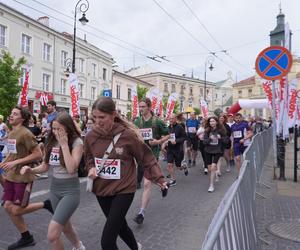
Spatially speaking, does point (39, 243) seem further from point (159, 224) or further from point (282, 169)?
point (282, 169)

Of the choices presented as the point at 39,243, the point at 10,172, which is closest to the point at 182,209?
the point at 39,243

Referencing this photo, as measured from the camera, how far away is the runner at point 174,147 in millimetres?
8031

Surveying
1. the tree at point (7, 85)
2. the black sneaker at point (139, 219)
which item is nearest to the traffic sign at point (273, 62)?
the black sneaker at point (139, 219)

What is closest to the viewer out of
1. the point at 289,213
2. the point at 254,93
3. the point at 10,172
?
the point at 10,172

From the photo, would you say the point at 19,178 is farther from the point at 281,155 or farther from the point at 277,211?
the point at 281,155

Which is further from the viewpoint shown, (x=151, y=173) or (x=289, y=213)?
(x=289, y=213)

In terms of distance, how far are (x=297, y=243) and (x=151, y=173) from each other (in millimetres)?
2391

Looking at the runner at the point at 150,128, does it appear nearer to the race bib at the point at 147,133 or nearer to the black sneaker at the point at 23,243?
A: the race bib at the point at 147,133

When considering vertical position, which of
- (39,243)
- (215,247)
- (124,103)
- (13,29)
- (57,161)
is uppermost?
(13,29)

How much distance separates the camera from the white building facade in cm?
2822

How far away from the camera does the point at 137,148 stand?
313 cm

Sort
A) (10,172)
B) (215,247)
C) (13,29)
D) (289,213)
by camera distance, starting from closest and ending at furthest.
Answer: (215,247)
(10,172)
(289,213)
(13,29)

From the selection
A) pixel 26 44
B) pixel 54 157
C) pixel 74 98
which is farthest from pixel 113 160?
pixel 26 44

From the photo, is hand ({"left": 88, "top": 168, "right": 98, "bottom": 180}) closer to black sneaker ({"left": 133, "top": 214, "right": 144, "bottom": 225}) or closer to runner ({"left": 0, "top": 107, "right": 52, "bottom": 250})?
runner ({"left": 0, "top": 107, "right": 52, "bottom": 250})
